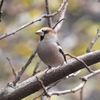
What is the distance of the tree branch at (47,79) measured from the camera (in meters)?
1.40

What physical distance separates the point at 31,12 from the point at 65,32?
0.93 meters

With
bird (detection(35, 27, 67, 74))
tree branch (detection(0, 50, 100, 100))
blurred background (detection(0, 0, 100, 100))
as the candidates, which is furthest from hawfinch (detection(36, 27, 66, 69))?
blurred background (detection(0, 0, 100, 100))

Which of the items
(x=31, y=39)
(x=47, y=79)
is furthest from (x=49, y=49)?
(x=31, y=39)

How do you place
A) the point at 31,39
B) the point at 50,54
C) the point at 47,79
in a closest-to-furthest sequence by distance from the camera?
the point at 47,79 → the point at 50,54 → the point at 31,39

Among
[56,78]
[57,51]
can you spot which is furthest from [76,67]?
[57,51]

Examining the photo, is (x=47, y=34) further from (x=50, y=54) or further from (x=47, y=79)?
(x=47, y=79)

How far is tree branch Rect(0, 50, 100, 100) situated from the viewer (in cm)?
140

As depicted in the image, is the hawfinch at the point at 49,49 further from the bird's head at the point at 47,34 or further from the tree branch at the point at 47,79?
the tree branch at the point at 47,79

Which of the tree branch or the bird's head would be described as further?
the bird's head

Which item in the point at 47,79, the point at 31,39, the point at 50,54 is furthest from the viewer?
the point at 31,39

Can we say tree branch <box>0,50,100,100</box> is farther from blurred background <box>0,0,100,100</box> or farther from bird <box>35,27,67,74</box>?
blurred background <box>0,0,100,100</box>

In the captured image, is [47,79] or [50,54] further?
[50,54]

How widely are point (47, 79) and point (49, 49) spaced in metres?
0.39

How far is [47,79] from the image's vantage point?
4.76ft
